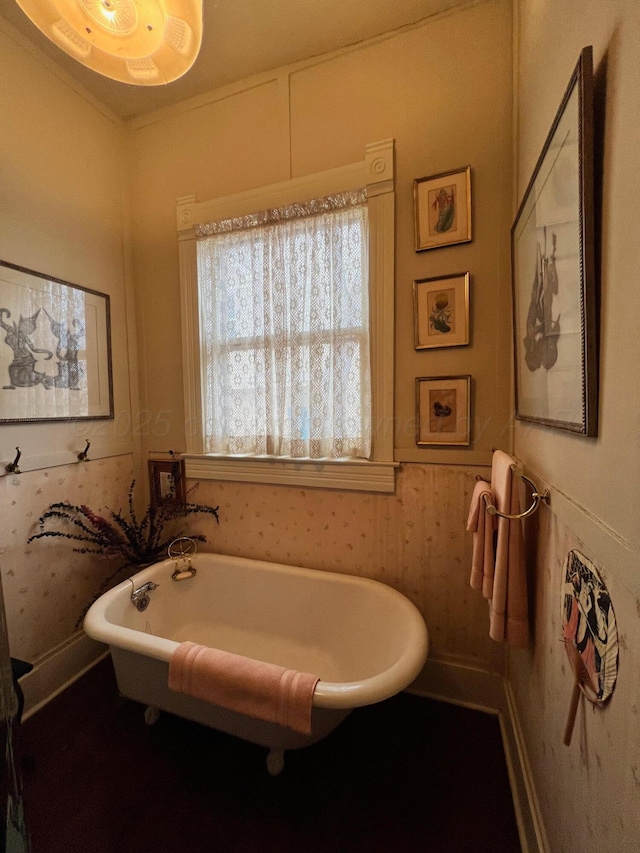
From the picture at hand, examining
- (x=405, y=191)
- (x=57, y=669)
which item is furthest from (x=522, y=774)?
(x=405, y=191)

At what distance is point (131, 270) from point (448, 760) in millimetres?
2931

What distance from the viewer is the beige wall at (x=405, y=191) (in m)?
1.44

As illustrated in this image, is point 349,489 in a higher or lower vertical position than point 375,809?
higher

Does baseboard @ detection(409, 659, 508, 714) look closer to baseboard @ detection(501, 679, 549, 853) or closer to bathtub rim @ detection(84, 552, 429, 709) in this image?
baseboard @ detection(501, 679, 549, 853)

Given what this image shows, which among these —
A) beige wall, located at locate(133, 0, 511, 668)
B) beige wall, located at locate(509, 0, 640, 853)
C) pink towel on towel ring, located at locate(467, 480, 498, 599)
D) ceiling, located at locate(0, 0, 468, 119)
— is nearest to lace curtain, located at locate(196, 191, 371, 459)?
beige wall, located at locate(133, 0, 511, 668)

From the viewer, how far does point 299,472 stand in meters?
1.78

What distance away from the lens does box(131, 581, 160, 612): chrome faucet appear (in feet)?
5.36

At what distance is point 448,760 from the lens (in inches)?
51.7

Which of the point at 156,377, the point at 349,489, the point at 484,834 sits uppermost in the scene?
the point at 156,377

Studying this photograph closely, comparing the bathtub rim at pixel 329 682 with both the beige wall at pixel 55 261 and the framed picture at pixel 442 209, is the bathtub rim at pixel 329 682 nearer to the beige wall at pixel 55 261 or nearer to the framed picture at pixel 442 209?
the beige wall at pixel 55 261

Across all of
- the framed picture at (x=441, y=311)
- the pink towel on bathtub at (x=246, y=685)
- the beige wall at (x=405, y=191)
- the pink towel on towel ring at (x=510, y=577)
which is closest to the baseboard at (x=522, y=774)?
the beige wall at (x=405, y=191)

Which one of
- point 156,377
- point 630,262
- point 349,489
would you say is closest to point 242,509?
point 349,489

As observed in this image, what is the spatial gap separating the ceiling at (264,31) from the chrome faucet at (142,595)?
2.60 m

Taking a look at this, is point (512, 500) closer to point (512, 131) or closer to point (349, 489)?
point (349, 489)
